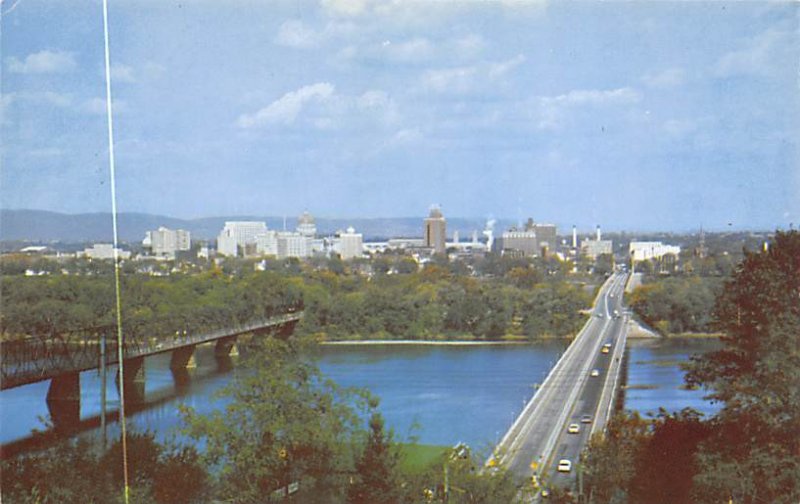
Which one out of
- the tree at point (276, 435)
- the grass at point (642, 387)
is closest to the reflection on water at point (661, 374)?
the grass at point (642, 387)

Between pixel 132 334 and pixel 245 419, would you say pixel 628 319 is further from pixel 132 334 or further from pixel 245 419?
pixel 132 334

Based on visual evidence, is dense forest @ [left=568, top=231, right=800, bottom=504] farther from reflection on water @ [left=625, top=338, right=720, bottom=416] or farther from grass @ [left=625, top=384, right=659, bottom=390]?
grass @ [left=625, top=384, right=659, bottom=390]

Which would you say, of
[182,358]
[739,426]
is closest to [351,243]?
[182,358]

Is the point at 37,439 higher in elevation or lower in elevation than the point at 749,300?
lower

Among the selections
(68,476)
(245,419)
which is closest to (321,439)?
(245,419)

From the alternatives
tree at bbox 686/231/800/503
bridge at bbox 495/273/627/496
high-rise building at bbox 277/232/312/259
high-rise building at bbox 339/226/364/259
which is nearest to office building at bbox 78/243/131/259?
high-rise building at bbox 277/232/312/259

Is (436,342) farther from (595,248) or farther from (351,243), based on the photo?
(595,248)

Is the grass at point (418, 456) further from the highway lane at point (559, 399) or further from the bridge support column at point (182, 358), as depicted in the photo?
the bridge support column at point (182, 358)
